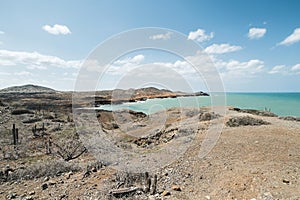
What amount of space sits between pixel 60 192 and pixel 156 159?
331cm

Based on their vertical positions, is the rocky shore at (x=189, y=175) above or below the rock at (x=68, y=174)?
above

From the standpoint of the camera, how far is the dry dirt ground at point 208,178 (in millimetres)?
5734

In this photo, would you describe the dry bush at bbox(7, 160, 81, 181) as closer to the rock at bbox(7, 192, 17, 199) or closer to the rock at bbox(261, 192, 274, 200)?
the rock at bbox(7, 192, 17, 199)

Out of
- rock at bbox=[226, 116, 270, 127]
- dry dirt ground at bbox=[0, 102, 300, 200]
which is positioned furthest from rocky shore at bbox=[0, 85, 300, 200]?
rock at bbox=[226, 116, 270, 127]

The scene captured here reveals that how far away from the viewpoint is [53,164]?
356 inches

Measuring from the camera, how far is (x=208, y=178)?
6691mm

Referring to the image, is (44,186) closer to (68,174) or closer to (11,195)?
(11,195)

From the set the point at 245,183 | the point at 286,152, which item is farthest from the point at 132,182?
the point at 286,152

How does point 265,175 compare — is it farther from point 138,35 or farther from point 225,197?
point 138,35

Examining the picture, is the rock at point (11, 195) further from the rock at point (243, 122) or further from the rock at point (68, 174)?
the rock at point (243, 122)

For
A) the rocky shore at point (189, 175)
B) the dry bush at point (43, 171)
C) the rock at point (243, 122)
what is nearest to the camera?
the rocky shore at point (189, 175)

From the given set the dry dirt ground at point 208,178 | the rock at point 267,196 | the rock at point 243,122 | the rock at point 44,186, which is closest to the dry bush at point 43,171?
the dry dirt ground at point 208,178

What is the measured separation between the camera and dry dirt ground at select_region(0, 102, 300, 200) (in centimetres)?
573

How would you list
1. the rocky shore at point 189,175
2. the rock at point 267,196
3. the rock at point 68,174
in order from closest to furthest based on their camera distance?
the rock at point 267,196, the rocky shore at point 189,175, the rock at point 68,174
